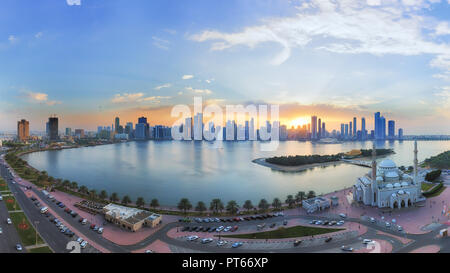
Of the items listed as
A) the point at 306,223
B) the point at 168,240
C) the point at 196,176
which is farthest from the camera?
the point at 196,176

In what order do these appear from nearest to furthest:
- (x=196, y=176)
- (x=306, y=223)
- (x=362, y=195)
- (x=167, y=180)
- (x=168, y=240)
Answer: (x=168, y=240) → (x=306, y=223) → (x=362, y=195) → (x=167, y=180) → (x=196, y=176)

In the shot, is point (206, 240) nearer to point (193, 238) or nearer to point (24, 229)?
point (193, 238)

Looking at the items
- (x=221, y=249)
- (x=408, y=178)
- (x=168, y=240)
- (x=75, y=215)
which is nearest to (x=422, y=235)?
(x=408, y=178)

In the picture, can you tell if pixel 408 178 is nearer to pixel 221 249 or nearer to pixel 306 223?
pixel 306 223

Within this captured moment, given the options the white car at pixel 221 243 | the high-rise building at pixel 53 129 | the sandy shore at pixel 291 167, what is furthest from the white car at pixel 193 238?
the high-rise building at pixel 53 129

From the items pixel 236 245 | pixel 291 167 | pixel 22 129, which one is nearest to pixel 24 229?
pixel 236 245

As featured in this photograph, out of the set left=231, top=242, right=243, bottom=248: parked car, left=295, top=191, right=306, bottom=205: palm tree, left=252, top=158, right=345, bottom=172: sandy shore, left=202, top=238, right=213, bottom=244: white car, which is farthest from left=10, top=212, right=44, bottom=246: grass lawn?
left=252, top=158, right=345, bottom=172: sandy shore
